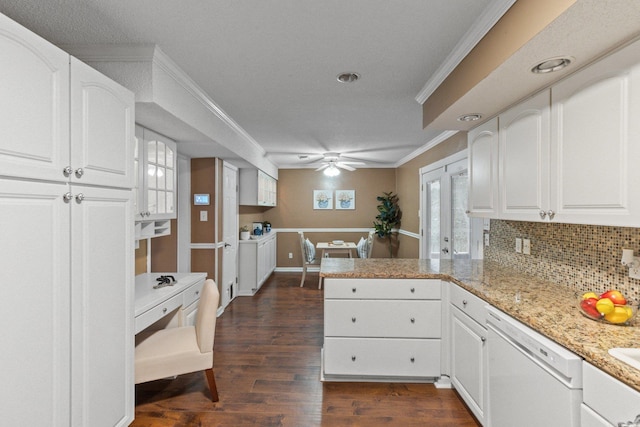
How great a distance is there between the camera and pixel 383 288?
8.38ft

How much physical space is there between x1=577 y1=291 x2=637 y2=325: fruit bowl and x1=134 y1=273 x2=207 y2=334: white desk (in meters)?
2.43

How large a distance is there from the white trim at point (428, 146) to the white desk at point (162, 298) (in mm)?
3276

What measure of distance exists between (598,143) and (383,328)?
5.95 ft

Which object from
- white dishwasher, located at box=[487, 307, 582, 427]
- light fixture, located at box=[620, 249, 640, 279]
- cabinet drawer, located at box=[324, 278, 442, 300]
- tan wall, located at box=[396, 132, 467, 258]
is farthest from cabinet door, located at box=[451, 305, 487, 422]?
tan wall, located at box=[396, 132, 467, 258]

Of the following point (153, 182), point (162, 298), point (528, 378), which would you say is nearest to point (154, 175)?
point (153, 182)

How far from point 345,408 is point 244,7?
255 cm

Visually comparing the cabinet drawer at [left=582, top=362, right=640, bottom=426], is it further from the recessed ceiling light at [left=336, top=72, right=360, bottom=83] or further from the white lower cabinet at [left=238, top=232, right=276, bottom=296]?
the white lower cabinet at [left=238, top=232, right=276, bottom=296]

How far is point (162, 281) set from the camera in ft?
8.73

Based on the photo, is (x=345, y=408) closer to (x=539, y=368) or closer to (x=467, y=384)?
(x=467, y=384)

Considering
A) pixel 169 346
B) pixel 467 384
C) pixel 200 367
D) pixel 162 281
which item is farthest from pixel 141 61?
pixel 467 384

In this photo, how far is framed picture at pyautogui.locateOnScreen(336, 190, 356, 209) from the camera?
7.32m

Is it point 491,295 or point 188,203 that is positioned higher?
point 188,203

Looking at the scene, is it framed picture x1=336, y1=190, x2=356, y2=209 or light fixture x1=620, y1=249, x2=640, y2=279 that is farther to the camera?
framed picture x1=336, y1=190, x2=356, y2=209

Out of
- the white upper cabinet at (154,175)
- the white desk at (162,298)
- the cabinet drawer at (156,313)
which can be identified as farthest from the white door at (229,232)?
the cabinet drawer at (156,313)
